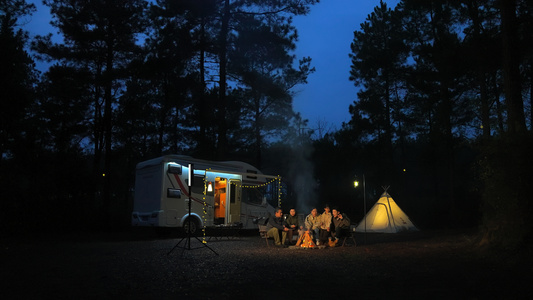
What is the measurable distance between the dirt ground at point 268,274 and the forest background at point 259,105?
6.98 feet

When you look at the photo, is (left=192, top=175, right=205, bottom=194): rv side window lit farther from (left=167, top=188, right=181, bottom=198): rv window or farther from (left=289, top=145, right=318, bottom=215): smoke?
(left=289, top=145, right=318, bottom=215): smoke

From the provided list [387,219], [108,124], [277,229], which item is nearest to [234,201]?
[277,229]

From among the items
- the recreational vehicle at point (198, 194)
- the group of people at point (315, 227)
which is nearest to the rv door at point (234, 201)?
the recreational vehicle at point (198, 194)

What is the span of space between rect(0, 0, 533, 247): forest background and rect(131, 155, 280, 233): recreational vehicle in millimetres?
3828

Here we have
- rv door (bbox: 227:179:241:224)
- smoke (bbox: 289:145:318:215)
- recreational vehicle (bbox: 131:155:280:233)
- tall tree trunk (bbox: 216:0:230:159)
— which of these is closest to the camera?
recreational vehicle (bbox: 131:155:280:233)

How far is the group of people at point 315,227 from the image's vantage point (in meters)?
12.4

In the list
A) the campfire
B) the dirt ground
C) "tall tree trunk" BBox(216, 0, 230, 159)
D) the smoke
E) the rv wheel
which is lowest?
the dirt ground

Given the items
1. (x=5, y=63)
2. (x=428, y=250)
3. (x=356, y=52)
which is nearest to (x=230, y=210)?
(x=428, y=250)

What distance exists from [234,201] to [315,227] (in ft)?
16.4

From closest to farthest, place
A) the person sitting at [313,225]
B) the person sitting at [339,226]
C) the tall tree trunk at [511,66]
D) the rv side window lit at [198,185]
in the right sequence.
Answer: the tall tree trunk at [511,66], the person sitting at [339,226], the person sitting at [313,225], the rv side window lit at [198,185]

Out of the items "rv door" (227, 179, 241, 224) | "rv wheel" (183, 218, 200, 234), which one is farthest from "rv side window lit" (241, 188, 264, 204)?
"rv wheel" (183, 218, 200, 234)

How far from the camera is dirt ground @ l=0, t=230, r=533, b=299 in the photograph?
565cm

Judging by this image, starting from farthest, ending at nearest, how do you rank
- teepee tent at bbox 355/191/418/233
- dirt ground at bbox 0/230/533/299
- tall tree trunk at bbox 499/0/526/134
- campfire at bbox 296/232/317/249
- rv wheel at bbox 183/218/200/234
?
teepee tent at bbox 355/191/418/233
rv wheel at bbox 183/218/200/234
campfire at bbox 296/232/317/249
tall tree trunk at bbox 499/0/526/134
dirt ground at bbox 0/230/533/299

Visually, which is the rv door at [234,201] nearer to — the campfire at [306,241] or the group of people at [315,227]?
the group of people at [315,227]
